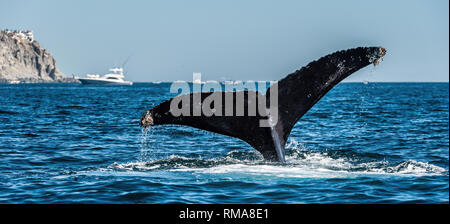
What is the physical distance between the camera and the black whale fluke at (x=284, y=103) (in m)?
8.20

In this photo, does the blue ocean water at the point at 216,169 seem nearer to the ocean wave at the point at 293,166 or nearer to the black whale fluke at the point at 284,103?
the ocean wave at the point at 293,166

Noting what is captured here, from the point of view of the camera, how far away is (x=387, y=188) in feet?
27.3

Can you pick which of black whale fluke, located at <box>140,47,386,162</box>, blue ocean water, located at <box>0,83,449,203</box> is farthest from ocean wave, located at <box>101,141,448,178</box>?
black whale fluke, located at <box>140,47,386,162</box>

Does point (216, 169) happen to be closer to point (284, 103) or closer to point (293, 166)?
point (293, 166)

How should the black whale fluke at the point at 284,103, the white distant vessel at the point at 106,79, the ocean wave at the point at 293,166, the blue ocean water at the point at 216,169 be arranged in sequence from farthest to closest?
1. the white distant vessel at the point at 106,79
2. the ocean wave at the point at 293,166
3. the black whale fluke at the point at 284,103
4. the blue ocean water at the point at 216,169

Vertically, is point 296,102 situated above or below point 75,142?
above

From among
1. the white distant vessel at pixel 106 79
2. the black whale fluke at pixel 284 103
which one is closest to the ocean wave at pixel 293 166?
the black whale fluke at pixel 284 103

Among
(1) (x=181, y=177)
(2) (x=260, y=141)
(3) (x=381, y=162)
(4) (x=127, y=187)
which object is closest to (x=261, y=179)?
(2) (x=260, y=141)

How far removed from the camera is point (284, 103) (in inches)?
350

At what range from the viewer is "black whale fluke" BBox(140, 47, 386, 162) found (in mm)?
8203
